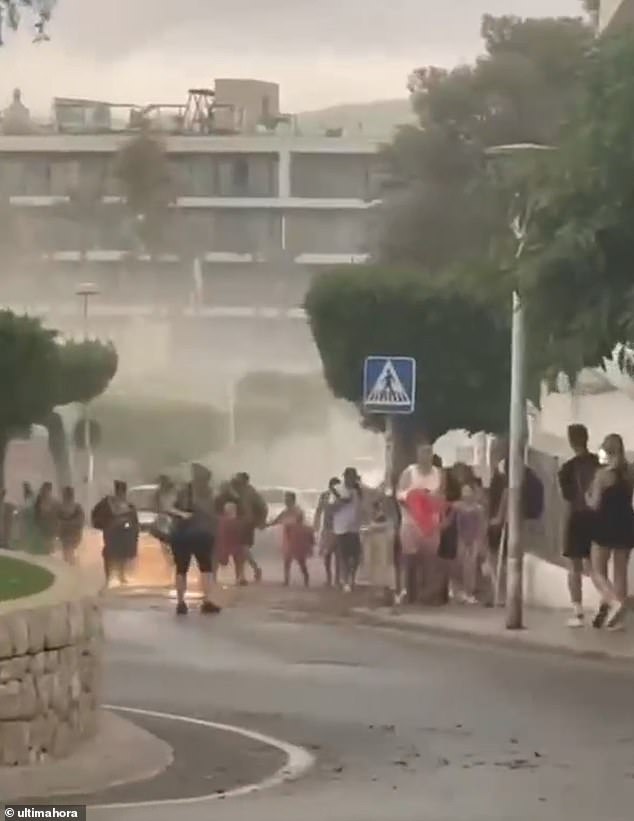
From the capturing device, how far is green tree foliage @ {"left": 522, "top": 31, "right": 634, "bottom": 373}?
A: 17.3m

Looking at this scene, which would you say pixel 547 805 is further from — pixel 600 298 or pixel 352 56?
pixel 352 56

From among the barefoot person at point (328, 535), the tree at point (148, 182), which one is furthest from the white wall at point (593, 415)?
the tree at point (148, 182)

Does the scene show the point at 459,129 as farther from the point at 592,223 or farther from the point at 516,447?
the point at 592,223

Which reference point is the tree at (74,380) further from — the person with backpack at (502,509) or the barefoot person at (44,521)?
the person with backpack at (502,509)

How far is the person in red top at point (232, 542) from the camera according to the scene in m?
25.3

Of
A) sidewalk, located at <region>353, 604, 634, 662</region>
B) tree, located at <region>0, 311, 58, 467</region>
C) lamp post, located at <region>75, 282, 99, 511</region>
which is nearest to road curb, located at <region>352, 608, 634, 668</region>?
sidewalk, located at <region>353, 604, 634, 662</region>

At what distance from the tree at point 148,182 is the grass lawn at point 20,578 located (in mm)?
35085

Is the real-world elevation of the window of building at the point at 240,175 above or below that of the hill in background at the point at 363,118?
below

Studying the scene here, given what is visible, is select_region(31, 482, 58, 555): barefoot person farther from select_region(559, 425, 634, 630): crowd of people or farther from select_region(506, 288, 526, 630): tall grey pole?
select_region(559, 425, 634, 630): crowd of people

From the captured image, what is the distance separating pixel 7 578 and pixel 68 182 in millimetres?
36808

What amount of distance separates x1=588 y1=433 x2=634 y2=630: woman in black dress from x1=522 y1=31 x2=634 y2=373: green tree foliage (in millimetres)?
889

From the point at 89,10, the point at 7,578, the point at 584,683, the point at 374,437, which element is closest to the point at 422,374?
the point at 374,437

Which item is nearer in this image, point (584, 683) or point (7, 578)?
point (7, 578)

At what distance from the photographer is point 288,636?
18.7 m
